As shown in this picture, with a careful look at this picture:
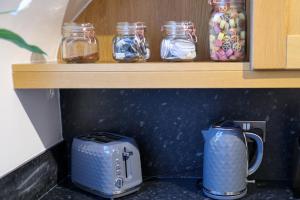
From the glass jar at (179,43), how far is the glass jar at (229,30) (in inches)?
2.8

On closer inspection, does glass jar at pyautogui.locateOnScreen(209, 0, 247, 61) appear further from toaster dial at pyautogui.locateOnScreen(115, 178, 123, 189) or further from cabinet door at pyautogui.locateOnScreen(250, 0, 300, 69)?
toaster dial at pyautogui.locateOnScreen(115, 178, 123, 189)

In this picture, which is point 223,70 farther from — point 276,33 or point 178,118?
point 178,118

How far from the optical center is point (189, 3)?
4.22ft

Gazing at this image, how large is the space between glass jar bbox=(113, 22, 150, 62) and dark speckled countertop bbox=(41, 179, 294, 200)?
456 millimetres

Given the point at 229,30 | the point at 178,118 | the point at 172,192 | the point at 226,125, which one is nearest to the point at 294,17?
the point at 229,30

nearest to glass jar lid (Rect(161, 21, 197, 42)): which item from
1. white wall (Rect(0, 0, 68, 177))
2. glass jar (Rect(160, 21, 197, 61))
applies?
glass jar (Rect(160, 21, 197, 61))

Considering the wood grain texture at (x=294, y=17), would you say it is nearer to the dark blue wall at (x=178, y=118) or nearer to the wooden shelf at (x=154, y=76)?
the wooden shelf at (x=154, y=76)

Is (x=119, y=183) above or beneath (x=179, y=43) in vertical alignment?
beneath

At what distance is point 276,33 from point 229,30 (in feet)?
0.48

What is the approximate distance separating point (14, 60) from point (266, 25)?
0.70 metres

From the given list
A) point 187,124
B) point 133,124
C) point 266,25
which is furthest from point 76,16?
point 266,25

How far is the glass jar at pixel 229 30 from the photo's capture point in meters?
1.07

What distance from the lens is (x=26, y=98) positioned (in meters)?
1.18

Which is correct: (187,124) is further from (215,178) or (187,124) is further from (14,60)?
(14,60)
